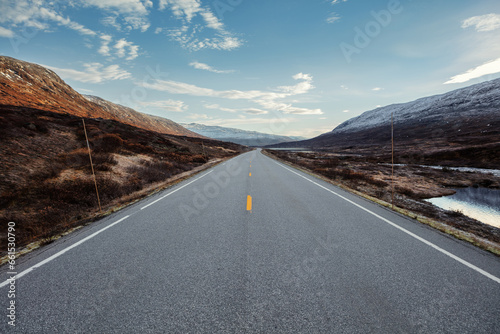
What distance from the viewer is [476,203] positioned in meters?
11.4

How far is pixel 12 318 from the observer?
8.18 ft

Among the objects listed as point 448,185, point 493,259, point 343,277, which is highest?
point 343,277

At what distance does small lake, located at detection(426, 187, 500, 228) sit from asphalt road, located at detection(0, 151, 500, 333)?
6.41 metres

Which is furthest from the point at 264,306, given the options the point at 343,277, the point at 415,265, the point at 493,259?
the point at 493,259

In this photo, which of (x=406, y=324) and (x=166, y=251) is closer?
(x=406, y=324)

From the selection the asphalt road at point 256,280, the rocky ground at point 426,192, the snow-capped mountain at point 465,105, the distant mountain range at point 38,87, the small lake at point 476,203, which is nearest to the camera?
the asphalt road at point 256,280

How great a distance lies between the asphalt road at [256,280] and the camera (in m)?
2.39

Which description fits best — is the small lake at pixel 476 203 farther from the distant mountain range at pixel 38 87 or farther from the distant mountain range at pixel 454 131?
the distant mountain range at pixel 38 87

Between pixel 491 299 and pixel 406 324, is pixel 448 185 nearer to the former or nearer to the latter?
pixel 491 299

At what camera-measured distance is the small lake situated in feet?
29.4

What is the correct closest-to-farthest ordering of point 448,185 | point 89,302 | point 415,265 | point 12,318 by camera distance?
point 12,318
point 89,302
point 415,265
point 448,185

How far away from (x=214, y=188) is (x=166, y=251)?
6.43 metres

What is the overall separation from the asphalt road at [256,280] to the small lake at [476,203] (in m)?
6.41

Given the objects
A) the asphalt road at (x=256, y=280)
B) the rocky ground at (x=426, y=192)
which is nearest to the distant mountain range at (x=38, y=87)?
the asphalt road at (x=256, y=280)
